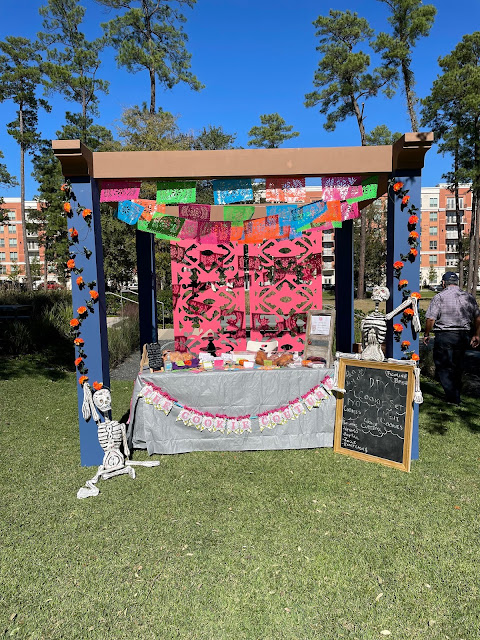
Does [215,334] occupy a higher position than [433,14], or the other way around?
[433,14]

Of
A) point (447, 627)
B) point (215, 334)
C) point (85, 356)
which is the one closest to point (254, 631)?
point (447, 627)

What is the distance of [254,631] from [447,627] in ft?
3.15

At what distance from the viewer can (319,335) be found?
543 centimetres

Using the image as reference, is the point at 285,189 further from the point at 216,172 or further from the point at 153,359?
the point at 153,359

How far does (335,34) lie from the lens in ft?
74.4

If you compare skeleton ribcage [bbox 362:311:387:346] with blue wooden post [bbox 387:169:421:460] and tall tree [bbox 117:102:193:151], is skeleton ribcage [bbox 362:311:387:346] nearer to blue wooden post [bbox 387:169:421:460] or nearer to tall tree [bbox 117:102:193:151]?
blue wooden post [bbox 387:169:421:460]

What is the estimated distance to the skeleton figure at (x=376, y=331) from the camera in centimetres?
399

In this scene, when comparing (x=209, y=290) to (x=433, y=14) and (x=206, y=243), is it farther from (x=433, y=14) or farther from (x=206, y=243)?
(x=433, y=14)

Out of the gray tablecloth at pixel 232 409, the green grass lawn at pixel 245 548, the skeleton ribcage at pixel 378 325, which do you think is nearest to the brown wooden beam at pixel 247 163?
the skeleton ribcage at pixel 378 325

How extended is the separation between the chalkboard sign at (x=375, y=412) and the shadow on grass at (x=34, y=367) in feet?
18.8

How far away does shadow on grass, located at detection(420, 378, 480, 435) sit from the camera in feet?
16.2

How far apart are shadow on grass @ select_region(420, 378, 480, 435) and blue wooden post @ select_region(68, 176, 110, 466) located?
3.69m

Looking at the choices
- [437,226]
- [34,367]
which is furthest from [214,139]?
[437,226]

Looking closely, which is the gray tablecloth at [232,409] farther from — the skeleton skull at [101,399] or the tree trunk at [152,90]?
the tree trunk at [152,90]
